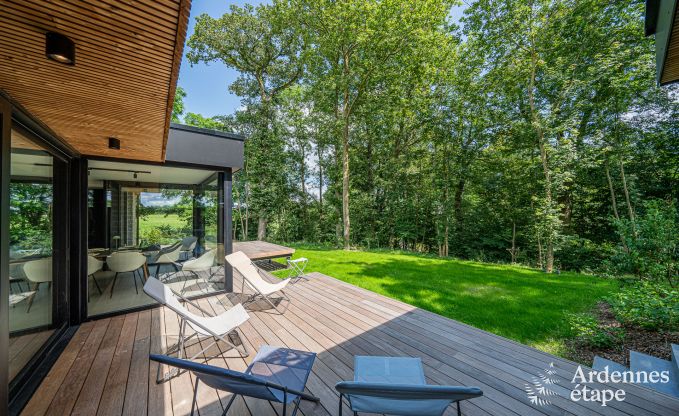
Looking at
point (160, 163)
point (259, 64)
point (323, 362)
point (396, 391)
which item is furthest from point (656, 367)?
point (259, 64)

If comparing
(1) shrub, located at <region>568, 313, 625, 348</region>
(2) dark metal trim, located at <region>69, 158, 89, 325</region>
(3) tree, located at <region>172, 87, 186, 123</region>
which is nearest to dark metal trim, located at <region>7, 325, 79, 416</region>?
(2) dark metal trim, located at <region>69, 158, 89, 325</region>

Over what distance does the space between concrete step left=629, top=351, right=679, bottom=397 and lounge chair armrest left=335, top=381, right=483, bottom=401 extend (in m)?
2.46

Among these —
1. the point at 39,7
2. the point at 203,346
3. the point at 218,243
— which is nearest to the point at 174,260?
the point at 218,243

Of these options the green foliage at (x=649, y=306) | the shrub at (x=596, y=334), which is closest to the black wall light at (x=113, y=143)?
the shrub at (x=596, y=334)

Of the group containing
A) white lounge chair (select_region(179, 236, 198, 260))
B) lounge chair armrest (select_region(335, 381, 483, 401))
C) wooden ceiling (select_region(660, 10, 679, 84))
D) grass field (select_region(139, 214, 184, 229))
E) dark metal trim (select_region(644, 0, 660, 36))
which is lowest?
lounge chair armrest (select_region(335, 381, 483, 401))

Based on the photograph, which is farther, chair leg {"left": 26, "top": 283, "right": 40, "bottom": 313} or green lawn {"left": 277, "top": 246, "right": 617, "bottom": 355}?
Answer: green lawn {"left": 277, "top": 246, "right": 617, "bottom": 355}

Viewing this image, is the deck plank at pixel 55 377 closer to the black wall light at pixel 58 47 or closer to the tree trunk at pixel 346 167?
the black wall light at pixel 58 47

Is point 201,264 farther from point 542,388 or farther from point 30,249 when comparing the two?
point 542,388

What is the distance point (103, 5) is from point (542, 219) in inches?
387

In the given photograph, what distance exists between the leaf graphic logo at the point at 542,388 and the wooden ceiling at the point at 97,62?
138 inches

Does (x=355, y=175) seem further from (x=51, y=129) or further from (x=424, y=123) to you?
(x=51, y=129)

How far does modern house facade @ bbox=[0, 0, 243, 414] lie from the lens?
1296 millimetres

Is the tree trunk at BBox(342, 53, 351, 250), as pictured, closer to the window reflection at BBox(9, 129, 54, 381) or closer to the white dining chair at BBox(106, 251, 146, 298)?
the white dining chair at BBox(106, 251, 146, 298)

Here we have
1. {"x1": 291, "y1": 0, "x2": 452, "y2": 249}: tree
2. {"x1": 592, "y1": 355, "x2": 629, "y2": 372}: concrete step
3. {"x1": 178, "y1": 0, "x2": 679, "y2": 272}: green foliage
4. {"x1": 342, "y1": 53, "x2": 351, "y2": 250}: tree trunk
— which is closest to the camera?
{"x1": 592, "y1": 355, "x2": 629, "y2": 372}: concrete step
